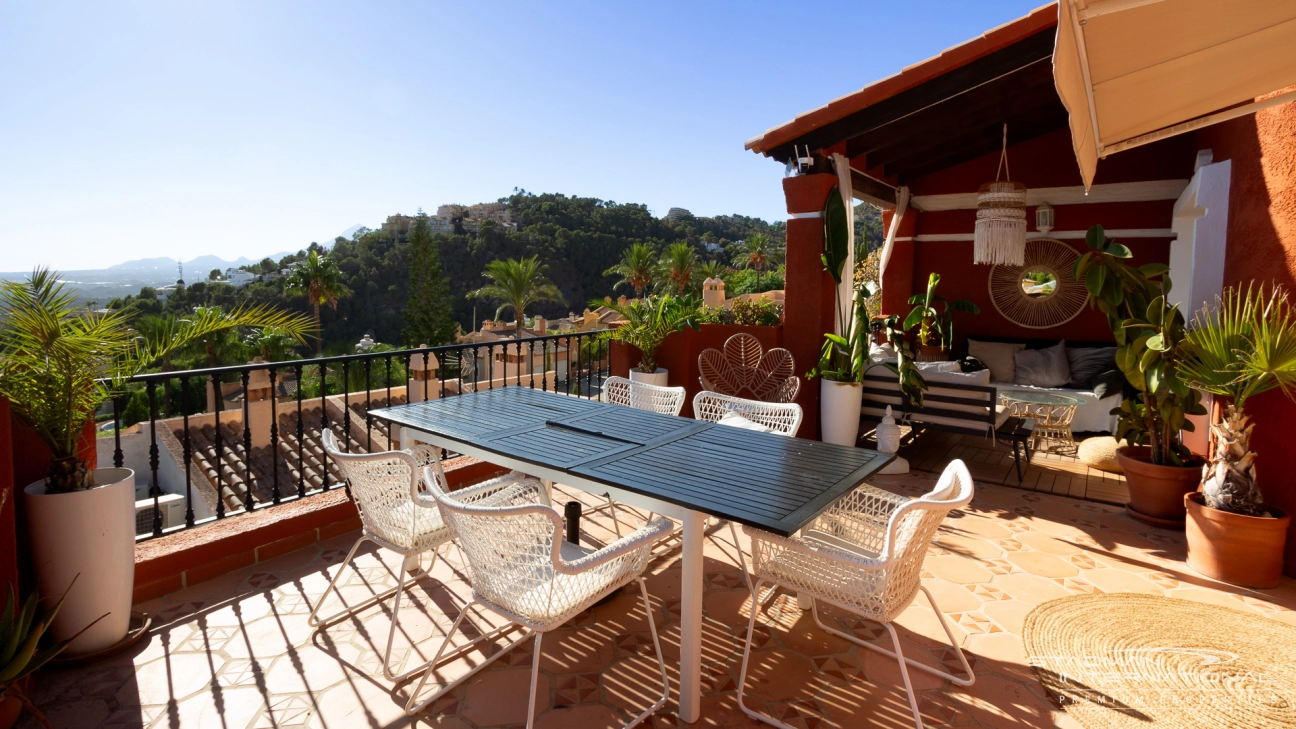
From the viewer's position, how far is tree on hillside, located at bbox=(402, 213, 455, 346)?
30.1 m

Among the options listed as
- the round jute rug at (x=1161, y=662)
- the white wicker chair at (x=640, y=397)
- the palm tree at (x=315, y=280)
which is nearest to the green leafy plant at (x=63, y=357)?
the white wicker chair at (x=640, y=397)

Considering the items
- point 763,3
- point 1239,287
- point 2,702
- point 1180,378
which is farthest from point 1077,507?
point 763,3

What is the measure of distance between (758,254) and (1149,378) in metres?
27.1

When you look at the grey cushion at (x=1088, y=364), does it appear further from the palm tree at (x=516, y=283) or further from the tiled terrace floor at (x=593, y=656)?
the palm tree at (x=516, y=283)

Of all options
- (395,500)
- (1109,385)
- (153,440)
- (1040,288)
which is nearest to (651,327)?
(395,500)

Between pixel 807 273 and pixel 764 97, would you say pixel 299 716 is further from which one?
pixel 764 97

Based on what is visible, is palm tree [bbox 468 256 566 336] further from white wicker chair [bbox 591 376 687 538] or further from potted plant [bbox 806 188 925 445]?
white wicker chair [bbox 591 376 687 538]

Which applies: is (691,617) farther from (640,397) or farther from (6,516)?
(6,516)

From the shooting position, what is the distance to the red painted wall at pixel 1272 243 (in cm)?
319

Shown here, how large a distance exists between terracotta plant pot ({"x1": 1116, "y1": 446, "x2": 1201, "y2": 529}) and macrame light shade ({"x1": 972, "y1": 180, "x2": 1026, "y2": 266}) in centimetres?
279

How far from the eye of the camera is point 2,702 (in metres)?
1.91

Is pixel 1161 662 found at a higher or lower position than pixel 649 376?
lower

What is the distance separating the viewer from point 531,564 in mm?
1852

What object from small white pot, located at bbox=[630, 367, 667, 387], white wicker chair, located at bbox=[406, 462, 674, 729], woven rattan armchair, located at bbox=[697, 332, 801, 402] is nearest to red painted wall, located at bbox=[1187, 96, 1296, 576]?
woven rattan armchair, located at bbox=[697, 332, 801, 402]
